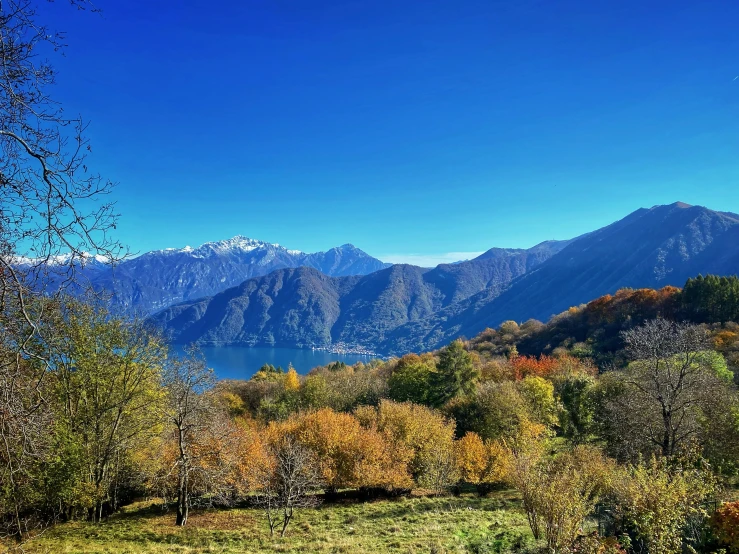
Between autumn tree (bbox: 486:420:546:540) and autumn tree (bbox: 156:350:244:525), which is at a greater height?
autumn tree (bbox: 156:350:244:525)

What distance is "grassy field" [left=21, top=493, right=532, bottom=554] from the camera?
1769 centimetres

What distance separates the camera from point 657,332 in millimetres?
25344

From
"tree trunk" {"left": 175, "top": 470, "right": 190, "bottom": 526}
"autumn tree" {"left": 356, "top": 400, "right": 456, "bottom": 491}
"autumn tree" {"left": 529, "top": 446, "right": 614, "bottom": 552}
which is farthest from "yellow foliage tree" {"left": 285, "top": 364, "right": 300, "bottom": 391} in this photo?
"autumn tree" {"left": 529, "top": 446, "right": 614, "bottom": 552}

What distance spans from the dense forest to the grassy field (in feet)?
4.13

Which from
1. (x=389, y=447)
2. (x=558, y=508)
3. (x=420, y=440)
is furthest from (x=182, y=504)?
(x=558, y=508)

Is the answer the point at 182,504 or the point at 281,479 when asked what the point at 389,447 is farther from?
the point at 182,504

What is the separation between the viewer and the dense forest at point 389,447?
13.8 metres

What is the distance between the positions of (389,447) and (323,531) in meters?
12.1

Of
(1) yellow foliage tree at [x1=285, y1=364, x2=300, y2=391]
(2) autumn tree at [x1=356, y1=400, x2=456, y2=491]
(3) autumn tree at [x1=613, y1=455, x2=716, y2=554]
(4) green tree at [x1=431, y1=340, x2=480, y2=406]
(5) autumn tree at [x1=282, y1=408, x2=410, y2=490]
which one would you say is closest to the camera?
(3) autumn tree at [x1=613, y1=455, x2=716, y2=554]

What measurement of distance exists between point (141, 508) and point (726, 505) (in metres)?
32.2

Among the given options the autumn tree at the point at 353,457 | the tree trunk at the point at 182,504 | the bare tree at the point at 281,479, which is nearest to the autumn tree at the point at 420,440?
the autumn tree at the point at 353,457

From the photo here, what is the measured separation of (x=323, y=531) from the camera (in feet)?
77.2

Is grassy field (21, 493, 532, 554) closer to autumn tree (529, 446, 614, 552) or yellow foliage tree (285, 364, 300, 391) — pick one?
autumn tree (529, 446, 614, 552)

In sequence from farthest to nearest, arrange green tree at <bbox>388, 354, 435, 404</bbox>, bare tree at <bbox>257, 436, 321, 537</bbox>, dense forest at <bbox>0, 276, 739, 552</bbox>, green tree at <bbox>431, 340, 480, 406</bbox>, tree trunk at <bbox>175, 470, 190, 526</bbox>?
1. green tree at <bbox>388, 354, 435, 404</bbox>
2. green tree at <bbox>431, 340, 480, 406</bbox>
3. bare tree at <bbox>257, 436, 321, 537</bbox>
4. tree trunk at <bbox>175, 470, 190, 526</bbox>
5. dense forest at <bbox>0, 276, 739, 552</bbox>
